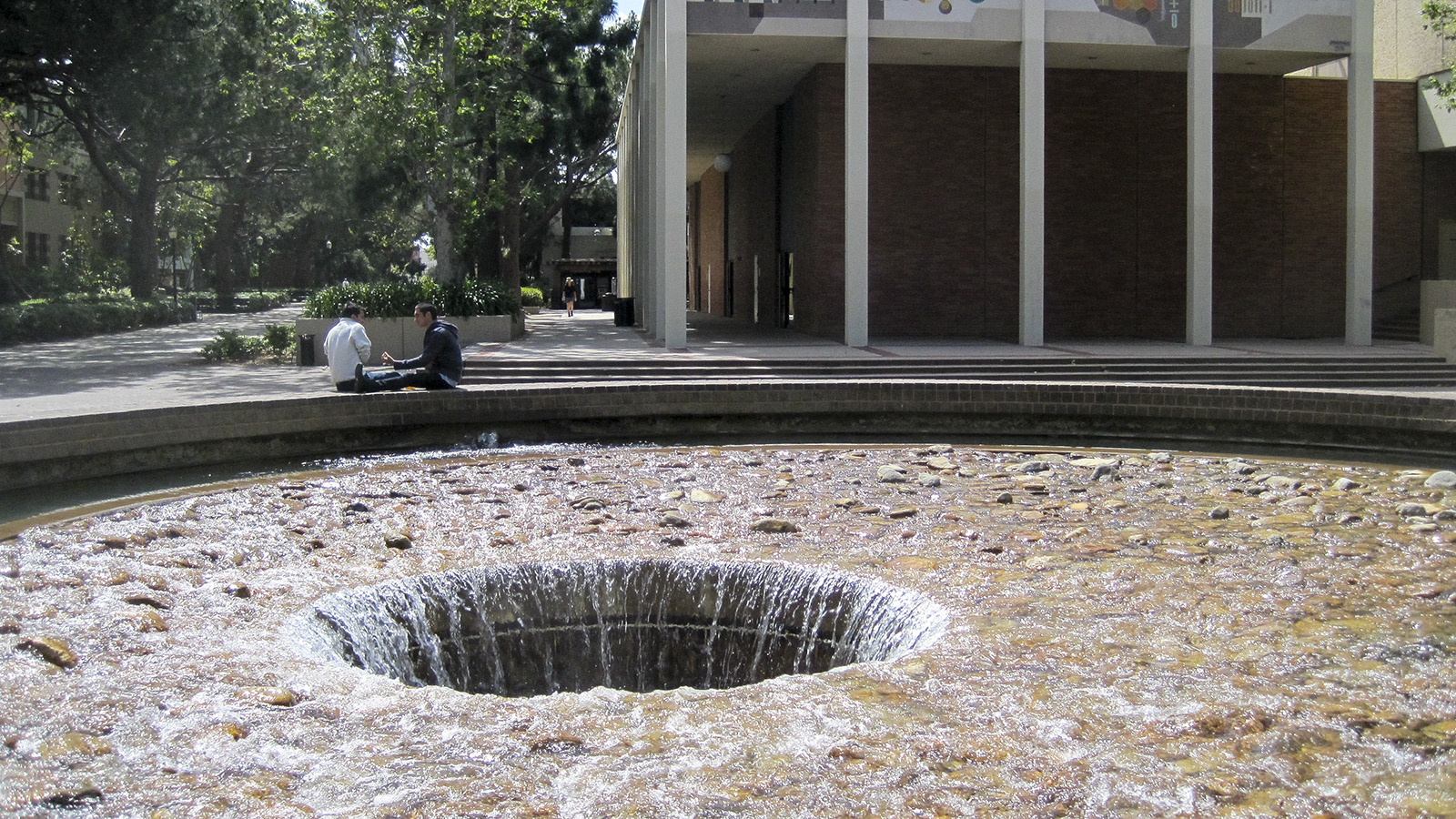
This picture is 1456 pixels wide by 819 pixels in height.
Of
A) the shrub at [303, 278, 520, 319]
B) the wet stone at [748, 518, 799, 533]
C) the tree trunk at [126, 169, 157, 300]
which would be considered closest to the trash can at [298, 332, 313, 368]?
the shrub at [303, 278, 520, 319]

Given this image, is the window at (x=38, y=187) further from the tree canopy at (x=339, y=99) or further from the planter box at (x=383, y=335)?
the planter box at (x=383, y=335)

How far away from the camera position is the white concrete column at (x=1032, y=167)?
1956 centimetres

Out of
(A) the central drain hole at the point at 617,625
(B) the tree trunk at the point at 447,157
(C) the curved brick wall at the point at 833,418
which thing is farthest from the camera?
(B) the tree trunk at the point at 447,157

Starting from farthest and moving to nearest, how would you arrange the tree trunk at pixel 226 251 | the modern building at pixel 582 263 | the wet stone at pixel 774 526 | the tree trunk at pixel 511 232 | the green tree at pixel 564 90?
1. the modern building at pixel 582 263
2. the tree trunk at pixel 226 251
3. the green tree at pixel 564 90
4. the tree trunk at pixel 511 232
5. the wet stone at pixel 774 526

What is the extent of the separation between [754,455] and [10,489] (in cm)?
589

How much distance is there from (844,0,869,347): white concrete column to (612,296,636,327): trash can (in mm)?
12183

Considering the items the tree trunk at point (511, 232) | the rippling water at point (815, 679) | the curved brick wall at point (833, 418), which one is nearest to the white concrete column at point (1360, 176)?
the curved brick wall at point (833, 418)

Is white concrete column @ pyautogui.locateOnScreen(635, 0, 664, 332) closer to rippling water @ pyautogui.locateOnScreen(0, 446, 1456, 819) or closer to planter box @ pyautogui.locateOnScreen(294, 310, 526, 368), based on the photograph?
planter box @ pyautogui.locateOnScreen(294, 310, 526, 368)

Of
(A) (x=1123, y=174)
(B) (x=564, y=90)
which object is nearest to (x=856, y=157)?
(A) (x=1123, y=174)

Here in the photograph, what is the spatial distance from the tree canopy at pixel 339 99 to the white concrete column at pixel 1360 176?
13.9 metres

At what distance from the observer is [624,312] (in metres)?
31.2

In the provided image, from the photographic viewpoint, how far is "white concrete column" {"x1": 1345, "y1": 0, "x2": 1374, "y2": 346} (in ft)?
67.6

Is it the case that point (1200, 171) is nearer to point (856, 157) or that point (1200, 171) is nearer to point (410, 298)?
point (856, 157)

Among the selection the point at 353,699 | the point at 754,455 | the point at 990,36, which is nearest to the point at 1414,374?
the point at 990,36
